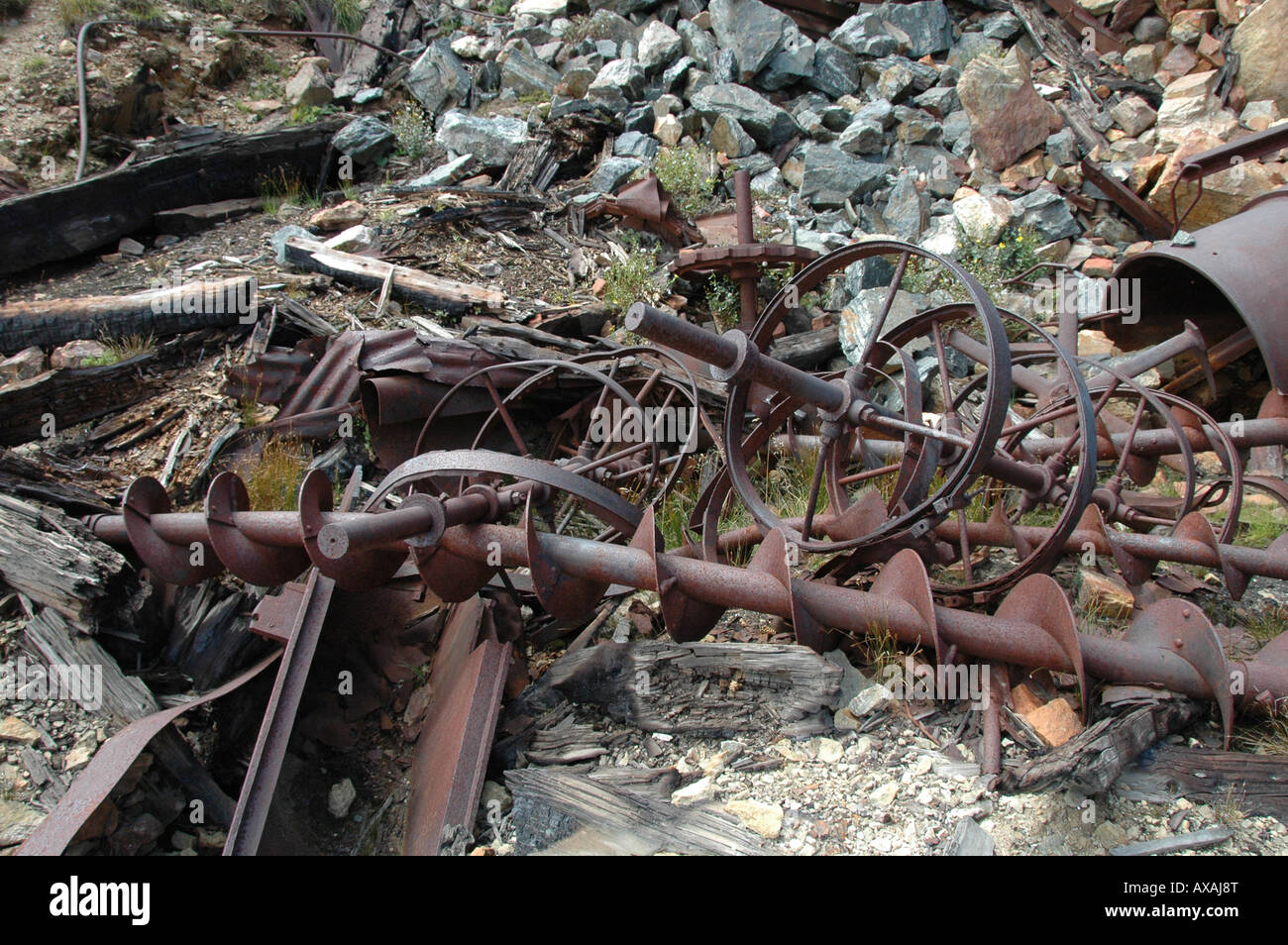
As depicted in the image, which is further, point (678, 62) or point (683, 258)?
point (678, 62)

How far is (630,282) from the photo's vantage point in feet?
18.2

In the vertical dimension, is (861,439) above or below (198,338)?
above

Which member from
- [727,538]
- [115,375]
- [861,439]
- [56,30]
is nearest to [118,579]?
[115,375]

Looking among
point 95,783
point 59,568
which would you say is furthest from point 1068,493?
point 59,568

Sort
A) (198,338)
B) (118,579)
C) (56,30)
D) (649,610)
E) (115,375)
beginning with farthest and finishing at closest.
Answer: (56,30) < (198,338) < (115,375) < (649,610) < (118,579)

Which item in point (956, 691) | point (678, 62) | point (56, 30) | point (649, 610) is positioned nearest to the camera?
point (956, 691)

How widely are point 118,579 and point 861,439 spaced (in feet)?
10.1

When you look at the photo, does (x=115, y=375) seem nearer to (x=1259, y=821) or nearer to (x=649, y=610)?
(x=649, y=610)

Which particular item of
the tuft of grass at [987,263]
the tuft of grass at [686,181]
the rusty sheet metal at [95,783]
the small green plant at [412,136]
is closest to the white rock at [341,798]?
the rusty sheet metal at [95,783]

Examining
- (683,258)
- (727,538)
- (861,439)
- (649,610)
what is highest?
(683,258)

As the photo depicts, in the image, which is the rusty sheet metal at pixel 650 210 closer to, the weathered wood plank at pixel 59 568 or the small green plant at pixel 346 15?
the weathered wood plank at pixel 59 568

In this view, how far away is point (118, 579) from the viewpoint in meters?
3.06

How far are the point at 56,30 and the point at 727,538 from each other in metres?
8.44

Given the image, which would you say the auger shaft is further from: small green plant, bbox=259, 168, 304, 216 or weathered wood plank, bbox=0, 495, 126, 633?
small green plant, bbox=259, 168, 304, 216
